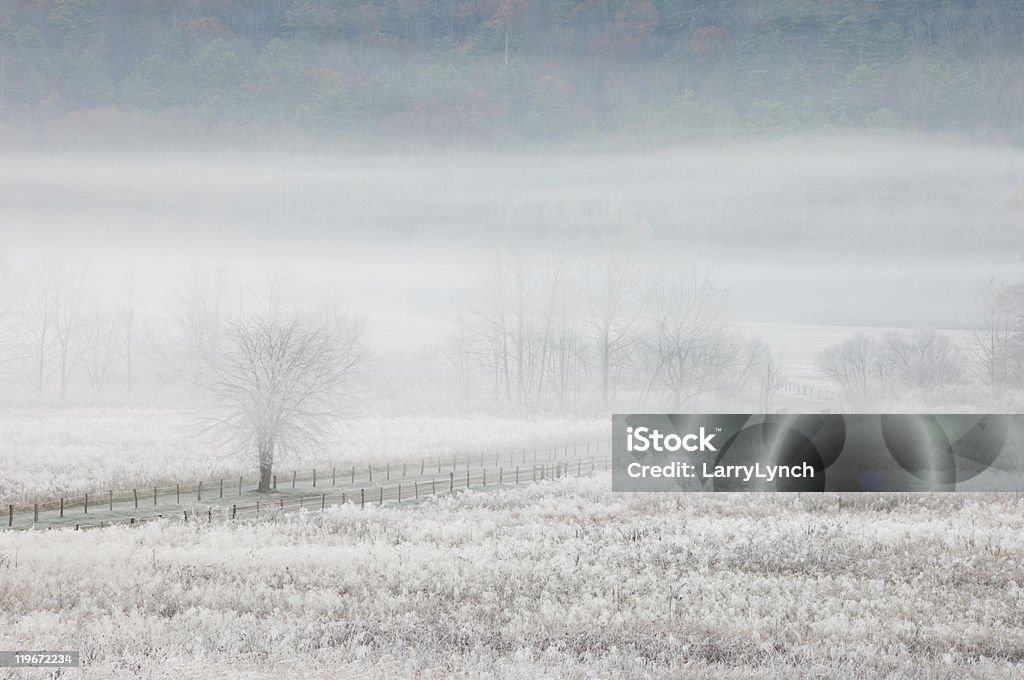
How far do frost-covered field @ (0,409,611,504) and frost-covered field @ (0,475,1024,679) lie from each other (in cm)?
1347

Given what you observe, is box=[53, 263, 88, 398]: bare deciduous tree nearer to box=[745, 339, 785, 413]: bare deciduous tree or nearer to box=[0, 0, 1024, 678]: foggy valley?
box=[0, 0, 1024, 678]: foggy valley

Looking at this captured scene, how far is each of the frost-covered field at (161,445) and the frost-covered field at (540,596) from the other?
530 inches

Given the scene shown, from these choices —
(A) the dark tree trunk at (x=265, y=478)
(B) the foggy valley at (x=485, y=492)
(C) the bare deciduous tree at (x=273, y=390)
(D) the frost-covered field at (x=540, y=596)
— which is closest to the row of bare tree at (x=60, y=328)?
(B) the foggy valley at (x=485, y=492)

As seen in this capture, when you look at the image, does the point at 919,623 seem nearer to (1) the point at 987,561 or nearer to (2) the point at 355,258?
(1) the point at 987,561

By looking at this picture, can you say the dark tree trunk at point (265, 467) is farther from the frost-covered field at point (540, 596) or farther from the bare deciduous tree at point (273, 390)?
the frost-covered field at point (540, 596)

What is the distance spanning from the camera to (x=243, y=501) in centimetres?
3841

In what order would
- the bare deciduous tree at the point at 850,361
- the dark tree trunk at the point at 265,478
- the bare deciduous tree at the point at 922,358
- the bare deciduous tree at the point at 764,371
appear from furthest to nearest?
the bare deciduous tree at the point at 850,361 < the bare deciduous tree at the point at 922,358 < the bare deciduous tree at the point at 764,371 < the dark tree trunk at the point at 265,478

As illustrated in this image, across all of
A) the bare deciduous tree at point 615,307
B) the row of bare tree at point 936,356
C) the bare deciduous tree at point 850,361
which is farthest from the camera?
the bare deciduous tree at point 850,361

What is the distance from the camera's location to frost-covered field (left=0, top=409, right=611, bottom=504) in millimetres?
41844

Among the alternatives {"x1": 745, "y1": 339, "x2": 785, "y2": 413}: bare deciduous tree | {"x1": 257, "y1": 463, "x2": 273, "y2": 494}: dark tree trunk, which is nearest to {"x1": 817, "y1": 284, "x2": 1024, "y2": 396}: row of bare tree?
{"x1": 745, "y1": 339, "x2": 785, "y2": 413}: bare deciduous tree

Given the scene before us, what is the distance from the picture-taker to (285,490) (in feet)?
136

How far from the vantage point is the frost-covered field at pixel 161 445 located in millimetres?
41844

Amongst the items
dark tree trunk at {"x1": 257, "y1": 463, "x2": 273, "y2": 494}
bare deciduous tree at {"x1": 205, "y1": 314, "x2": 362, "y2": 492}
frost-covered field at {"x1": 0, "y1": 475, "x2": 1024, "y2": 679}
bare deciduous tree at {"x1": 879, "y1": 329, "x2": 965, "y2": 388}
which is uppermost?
bare deciduous tree at {"x1": 879, "y1": 329, "x2": 965, "y2": 388}

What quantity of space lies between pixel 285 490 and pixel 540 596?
24.2 meters
